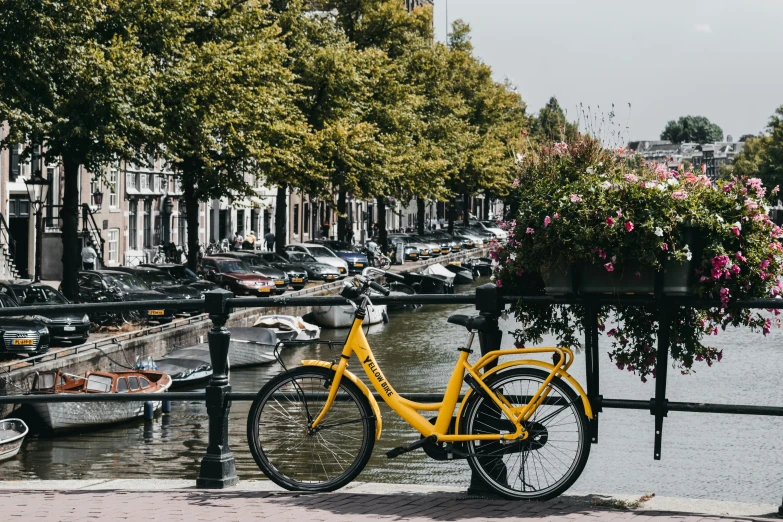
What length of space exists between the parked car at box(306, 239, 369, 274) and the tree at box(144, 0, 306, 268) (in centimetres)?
1337

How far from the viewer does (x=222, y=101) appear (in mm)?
33938

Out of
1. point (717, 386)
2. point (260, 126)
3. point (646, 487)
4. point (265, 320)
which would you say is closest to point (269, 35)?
point (260, 126)

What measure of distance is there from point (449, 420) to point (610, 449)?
15.4m

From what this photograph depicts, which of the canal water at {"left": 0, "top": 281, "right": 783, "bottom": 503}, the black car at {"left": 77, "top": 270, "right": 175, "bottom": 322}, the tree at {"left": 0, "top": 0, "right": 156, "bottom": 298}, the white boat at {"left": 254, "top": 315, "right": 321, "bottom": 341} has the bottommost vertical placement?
the canal water at {"left": 0, "top": 281, "right": 783, "bottom": 503}

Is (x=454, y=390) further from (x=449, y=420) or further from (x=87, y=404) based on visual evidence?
(x=87, y=404)

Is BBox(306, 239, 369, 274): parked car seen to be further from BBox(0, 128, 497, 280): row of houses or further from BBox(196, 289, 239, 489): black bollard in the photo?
BBox(196, 289, 239, 489): black bollard

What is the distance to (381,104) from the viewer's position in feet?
173

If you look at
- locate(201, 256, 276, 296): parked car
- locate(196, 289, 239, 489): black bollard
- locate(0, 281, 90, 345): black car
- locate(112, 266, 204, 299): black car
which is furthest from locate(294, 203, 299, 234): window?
locate(196, 289, 239, 489): black bollard

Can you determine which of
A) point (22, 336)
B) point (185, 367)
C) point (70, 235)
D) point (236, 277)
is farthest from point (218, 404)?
point (236, 277)

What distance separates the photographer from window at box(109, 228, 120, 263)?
55.6 meters

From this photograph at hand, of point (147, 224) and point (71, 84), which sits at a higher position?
point (71, 84)

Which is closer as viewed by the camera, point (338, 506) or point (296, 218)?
point (338, 506)

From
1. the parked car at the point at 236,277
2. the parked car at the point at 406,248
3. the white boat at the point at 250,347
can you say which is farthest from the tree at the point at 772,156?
the white boat at the point at 250,347

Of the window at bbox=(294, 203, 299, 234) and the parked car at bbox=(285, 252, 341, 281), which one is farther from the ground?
the window at bbox=(294, 203, 299, 234)
